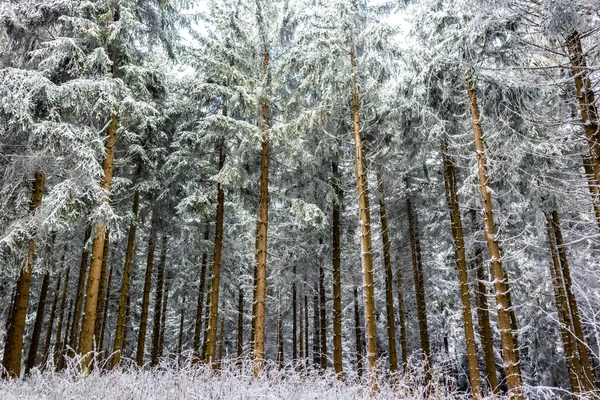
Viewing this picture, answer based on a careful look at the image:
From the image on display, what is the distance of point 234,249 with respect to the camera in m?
20.8

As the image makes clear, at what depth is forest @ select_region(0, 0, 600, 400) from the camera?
7.20 metres

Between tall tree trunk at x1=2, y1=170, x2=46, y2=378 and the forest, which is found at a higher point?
the forest

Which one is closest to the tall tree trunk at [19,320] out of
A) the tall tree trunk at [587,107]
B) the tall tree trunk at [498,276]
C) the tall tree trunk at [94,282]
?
the tall tree trunk at [94,282]

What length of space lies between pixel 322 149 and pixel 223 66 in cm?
443

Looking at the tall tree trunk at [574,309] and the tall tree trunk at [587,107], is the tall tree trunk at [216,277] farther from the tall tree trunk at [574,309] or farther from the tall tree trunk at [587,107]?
the tall tree trunk at [574,309]

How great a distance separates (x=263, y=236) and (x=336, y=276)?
3.30 m

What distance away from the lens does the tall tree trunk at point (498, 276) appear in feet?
26.9

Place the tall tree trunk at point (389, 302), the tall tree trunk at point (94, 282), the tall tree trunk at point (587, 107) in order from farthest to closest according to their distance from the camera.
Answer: the tall tree trunk at point (389, 302) < the tall tree trunk at point (94, 282) < the tall tree trunk at point (587, 107)

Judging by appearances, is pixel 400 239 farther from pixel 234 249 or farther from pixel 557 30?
pixel 557 30

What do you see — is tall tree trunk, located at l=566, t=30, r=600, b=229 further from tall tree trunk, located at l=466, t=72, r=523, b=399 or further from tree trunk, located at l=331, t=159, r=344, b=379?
tree trunk, located at l=331, t=159, r=344, b=379

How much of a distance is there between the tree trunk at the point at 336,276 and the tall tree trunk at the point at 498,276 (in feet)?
17.9

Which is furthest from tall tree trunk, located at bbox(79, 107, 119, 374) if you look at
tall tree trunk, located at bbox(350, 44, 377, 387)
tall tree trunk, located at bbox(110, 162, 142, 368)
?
tall tree trunk, located at bbox(350, 44, 377, 387)

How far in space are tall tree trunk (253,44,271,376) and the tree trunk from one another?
8.99 ft

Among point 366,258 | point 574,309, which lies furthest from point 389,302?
point 366,258
